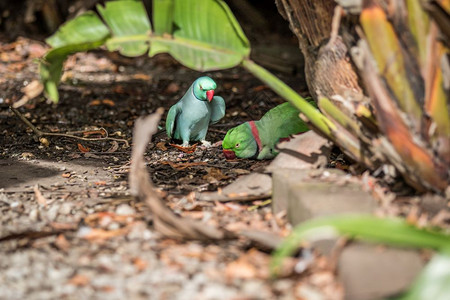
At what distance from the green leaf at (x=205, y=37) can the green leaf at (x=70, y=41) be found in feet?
0.74

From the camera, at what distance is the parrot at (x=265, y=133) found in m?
3.43

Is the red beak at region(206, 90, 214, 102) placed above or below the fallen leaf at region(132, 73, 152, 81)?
above

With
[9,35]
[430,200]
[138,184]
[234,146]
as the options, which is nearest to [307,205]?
[430,200]

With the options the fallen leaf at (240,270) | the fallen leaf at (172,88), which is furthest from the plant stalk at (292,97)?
the fallen leaf at (172,88)

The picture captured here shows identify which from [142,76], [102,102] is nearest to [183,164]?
[102,102]

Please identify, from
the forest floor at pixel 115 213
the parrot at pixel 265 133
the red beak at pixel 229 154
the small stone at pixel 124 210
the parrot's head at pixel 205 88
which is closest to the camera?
the forest floor at pixel 115 213

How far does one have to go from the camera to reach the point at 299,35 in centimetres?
308

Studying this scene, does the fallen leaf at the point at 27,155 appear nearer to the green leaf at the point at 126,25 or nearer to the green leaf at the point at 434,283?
the green leaf at the point at 126,25

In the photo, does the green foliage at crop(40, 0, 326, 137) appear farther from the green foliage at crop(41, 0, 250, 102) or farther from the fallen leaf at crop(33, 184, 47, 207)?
the fallen leaf at crop(33, 184, 47, 207)

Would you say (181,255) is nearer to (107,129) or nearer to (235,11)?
(107,129)

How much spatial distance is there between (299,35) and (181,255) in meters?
1.38

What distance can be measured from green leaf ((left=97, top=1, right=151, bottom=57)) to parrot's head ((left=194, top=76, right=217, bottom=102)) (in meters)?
1.28

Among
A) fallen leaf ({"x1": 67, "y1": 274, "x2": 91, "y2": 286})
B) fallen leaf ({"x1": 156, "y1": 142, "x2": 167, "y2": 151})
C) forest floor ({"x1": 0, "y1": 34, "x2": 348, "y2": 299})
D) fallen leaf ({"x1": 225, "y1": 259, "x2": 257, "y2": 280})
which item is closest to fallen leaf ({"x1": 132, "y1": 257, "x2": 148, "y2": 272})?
forest floor ({"x1": 0, "y1": 34, "x2": 348, "y2": 299})

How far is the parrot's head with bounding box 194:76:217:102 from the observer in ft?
12.6
